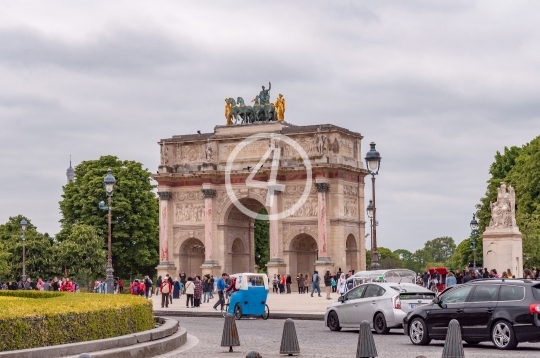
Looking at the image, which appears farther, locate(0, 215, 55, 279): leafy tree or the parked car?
locate(0, 215, 55, 279): leafy tree

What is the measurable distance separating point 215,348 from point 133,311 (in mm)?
2499

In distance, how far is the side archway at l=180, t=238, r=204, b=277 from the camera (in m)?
85.1

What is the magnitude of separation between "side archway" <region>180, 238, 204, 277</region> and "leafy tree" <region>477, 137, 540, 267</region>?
74.8 feet

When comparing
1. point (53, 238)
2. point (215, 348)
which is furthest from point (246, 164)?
point (215, 348)

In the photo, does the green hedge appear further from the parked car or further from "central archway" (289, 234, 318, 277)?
"central archway" (289, 234, 318, 277)

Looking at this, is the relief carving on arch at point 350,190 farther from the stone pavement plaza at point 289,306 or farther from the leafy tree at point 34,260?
the leafy tree at point 34,260

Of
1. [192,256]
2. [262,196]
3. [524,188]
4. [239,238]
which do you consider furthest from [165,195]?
[524,188]

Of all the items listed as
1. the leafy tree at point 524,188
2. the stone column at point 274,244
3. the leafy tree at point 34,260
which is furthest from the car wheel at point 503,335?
the leafy tree at point 34,260

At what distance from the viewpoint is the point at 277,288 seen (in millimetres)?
75938

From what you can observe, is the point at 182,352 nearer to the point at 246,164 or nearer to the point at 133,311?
the point at 133,311

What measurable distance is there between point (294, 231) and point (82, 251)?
14.9 m

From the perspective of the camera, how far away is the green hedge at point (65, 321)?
59.3 feet

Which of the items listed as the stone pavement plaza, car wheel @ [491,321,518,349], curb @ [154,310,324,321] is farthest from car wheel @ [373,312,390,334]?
Result: the stone pavement plaza

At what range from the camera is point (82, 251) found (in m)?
82.4
